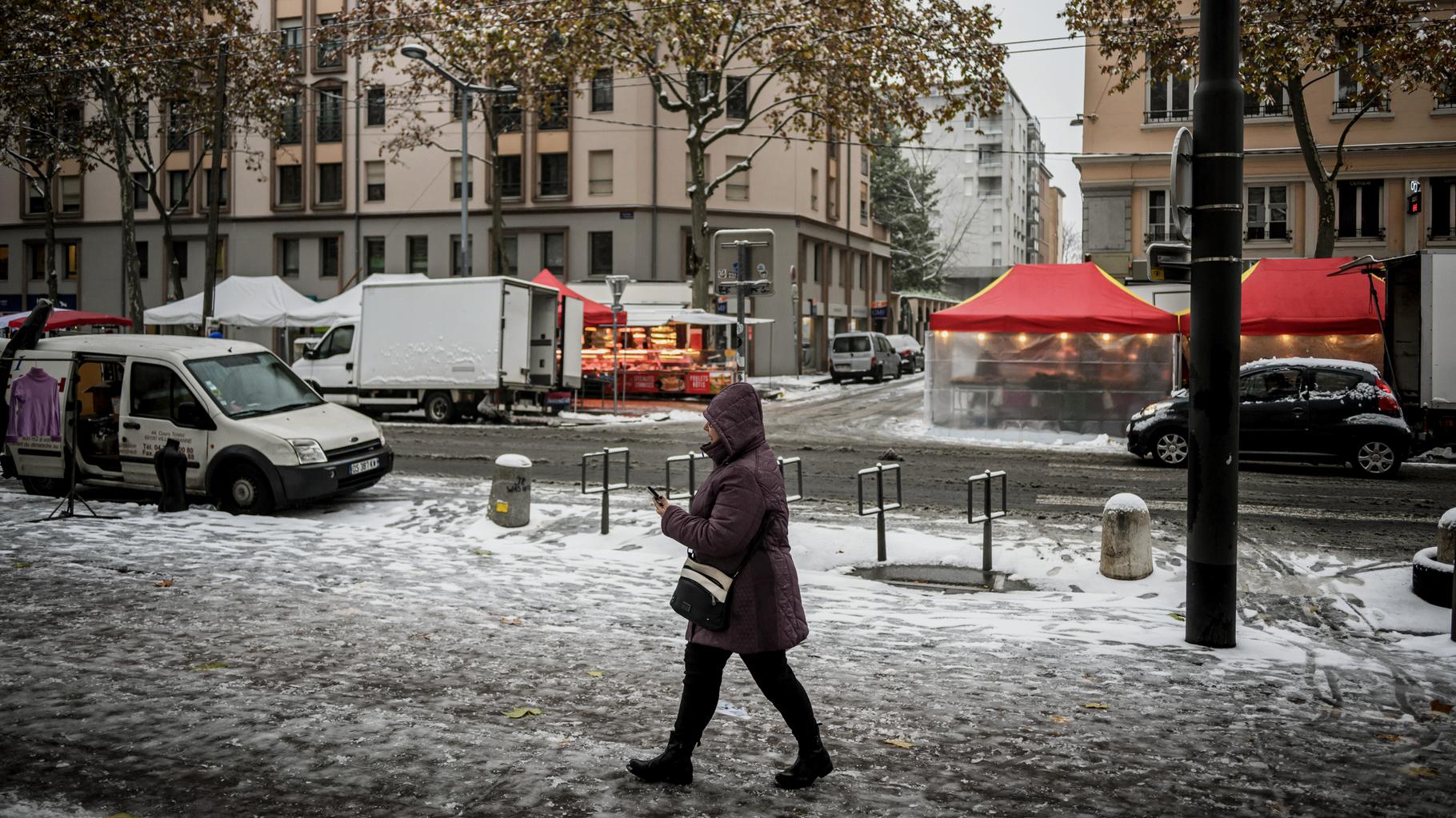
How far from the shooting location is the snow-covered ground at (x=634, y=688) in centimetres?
454

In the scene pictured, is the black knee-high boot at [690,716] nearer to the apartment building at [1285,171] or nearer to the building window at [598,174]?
the apartment building at [1285,171]

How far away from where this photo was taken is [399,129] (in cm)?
4544

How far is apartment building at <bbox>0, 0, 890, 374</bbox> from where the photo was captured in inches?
1734

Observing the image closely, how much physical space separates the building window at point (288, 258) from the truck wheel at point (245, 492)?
39.4 m

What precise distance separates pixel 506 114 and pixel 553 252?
17.7ft

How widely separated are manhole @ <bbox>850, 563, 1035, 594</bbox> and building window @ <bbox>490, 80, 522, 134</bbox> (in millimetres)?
29524

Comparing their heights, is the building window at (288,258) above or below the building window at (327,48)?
below

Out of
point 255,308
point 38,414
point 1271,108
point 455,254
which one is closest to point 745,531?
point 38,414

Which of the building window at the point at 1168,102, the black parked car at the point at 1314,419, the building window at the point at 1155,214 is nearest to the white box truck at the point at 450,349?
the black parked car at the point at 1314,419

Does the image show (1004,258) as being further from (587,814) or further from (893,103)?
(587,814)

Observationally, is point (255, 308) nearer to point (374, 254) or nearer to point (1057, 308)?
point (374, 254)

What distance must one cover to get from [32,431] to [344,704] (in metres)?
8.88

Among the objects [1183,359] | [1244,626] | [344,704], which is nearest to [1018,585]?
[1244,626]

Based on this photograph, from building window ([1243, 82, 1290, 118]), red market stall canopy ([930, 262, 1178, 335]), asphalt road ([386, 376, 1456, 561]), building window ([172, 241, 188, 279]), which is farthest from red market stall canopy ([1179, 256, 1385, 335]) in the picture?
building window ([172, 241, 188, 279])
